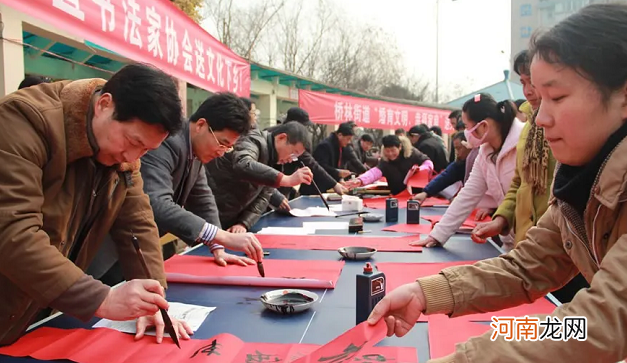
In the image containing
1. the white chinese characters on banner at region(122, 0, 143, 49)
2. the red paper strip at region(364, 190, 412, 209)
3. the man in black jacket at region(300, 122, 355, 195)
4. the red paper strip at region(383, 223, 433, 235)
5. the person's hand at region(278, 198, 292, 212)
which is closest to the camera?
the white chinese characters on banner at region(122, 0, 143, 49)

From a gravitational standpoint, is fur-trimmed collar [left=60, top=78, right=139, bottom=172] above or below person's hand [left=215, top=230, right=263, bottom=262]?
above

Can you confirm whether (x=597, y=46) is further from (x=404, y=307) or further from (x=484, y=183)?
(x=484, y=183)

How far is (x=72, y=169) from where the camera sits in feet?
4.38

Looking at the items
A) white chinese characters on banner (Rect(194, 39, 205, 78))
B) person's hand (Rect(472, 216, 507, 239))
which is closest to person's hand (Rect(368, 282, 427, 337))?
person's hand (Rect(472, 216, 507, 239))

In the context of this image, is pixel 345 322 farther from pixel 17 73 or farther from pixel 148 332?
pixel 17 73

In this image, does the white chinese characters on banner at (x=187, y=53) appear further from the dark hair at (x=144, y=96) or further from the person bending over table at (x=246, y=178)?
the dark hair at (x=144, y=96)

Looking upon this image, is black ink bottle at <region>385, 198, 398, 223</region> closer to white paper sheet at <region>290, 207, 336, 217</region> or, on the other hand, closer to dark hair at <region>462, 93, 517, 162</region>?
white paper sheet at <region>290, 207, 336, 217</region>

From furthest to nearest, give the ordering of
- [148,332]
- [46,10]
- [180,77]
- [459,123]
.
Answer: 1. [459,123]
2. [180,77]
3. [46,10]
4. [148,332]

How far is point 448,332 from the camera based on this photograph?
4.56 feet

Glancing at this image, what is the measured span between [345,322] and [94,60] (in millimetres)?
6543

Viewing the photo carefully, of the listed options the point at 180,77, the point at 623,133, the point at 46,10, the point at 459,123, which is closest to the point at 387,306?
the point at 623,133

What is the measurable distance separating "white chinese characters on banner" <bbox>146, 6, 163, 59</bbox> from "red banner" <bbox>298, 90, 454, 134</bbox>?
489 centimetres

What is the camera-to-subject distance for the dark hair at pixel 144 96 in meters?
1.29

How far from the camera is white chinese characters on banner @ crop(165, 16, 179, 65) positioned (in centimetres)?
350
